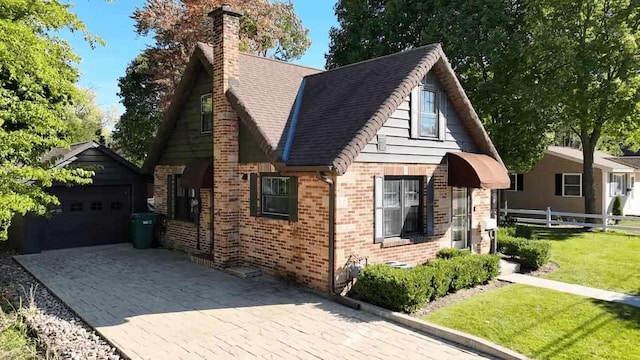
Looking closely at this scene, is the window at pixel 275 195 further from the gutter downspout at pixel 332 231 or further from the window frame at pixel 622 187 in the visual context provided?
the window frame at pixel 622 187

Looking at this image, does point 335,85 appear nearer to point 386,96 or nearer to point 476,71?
point 386,96

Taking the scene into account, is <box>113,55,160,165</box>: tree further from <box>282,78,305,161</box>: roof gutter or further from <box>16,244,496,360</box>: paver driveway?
<box>16,244,496,360</box>: paver driveway

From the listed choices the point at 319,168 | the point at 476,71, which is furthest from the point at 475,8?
the point at 319,168

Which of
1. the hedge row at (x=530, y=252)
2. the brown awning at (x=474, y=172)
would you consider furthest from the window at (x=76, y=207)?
the hedge row at (x=530, y=252)

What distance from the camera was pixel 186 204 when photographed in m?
15.6

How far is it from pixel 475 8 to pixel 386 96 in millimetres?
14933

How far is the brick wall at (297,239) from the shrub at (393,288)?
1.04m

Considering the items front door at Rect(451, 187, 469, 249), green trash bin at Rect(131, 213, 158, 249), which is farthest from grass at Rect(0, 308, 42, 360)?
front door at Rect(451, 187, 469, 249)

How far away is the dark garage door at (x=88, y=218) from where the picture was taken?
15.8m

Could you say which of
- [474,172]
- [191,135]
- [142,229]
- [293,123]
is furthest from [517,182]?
[142,229]

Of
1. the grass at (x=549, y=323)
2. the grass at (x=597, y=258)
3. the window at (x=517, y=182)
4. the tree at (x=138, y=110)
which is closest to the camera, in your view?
the grass at (x=549, y=323)

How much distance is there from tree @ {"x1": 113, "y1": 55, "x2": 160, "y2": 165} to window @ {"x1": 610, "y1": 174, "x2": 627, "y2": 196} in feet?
103

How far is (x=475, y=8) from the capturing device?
22250 millimetres

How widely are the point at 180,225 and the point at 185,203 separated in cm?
84
